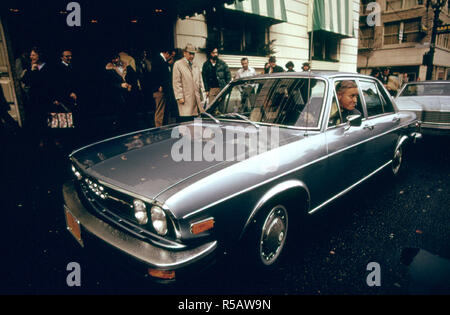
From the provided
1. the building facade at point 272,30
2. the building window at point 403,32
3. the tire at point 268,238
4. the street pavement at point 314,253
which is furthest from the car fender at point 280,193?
the building window at point 403,32

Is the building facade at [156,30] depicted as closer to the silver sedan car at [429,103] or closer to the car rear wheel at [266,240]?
the silver sedan car at [429,103]

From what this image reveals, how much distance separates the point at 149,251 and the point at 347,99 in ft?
8.51

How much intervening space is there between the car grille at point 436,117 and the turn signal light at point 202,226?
6.69 m

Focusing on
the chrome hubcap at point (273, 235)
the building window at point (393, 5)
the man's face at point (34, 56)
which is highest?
the building window at point (393, 5)

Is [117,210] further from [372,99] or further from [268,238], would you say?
[372,99]

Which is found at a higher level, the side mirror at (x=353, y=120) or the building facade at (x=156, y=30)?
the building facade at (x=156, y=30)

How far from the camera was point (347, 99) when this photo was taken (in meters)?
2.99

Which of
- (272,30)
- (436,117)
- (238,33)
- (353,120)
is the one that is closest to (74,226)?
(353,120)

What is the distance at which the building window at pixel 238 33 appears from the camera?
8.13 meters

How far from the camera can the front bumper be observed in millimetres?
1508

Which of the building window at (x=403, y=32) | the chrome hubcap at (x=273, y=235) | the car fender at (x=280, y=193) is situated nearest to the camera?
the car fender at (x=280, y=193)

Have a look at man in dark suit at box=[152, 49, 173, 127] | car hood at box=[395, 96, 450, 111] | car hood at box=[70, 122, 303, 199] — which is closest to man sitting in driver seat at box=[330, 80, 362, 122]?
car hood at box=[70, 122, 303, 199]

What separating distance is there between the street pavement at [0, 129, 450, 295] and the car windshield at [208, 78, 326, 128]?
0.98 m

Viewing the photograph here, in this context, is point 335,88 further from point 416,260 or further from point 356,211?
point 416,260
